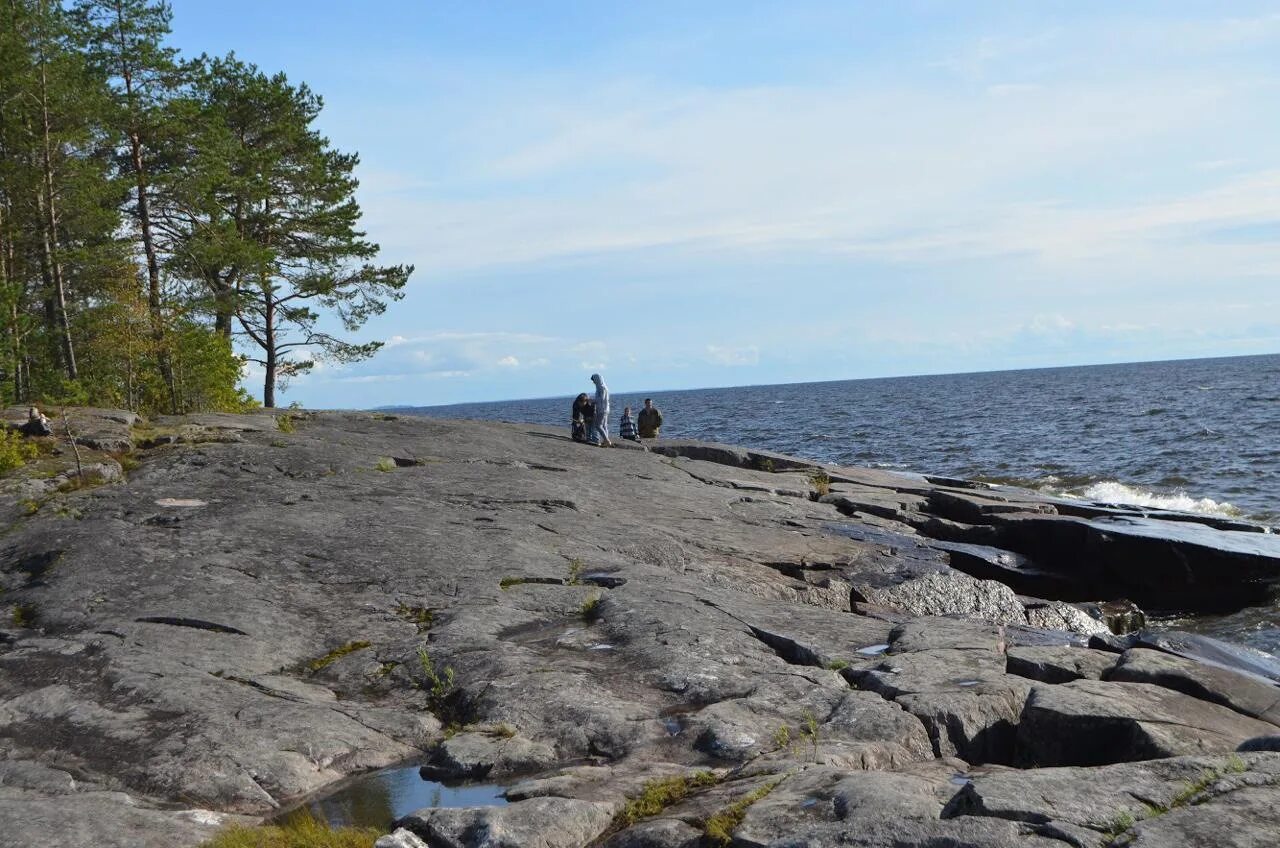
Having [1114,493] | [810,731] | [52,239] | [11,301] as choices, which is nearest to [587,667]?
[810,731]

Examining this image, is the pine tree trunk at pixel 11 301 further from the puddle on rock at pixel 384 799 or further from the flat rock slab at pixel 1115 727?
the flat rock slab at pixel 1115 727

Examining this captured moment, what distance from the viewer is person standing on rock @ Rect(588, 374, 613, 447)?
3022 cm

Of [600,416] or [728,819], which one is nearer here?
[728,819]

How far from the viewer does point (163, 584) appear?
517 inches

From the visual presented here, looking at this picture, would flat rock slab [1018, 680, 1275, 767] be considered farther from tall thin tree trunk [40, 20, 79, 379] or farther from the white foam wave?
tall thin tree trunk [40, 20, 79, 379]

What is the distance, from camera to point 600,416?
101 feet

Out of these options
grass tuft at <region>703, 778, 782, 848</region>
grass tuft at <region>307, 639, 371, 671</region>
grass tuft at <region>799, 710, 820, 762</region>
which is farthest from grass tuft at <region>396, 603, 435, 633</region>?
grass tuft at <region>703, 778, 782, 848</region>

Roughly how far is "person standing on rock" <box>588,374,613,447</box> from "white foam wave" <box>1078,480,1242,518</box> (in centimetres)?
1644

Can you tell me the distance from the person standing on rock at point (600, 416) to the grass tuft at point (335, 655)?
18608 millimetres

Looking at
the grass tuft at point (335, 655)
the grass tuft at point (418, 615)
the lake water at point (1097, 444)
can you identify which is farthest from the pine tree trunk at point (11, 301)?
the lake water at point (1097, 444)

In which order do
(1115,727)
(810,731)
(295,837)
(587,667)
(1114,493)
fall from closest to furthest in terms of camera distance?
(295,837) → (1115,727) → (810,731) → (587,667) → (1114,493)

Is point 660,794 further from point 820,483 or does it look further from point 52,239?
point 52,239

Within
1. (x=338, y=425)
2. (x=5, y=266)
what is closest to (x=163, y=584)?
(x=338, y=425)

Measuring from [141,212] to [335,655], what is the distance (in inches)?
1138
